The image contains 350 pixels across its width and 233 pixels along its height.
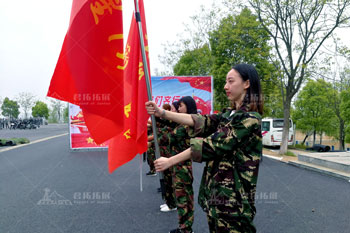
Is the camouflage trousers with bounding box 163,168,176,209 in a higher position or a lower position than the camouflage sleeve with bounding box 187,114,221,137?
lower

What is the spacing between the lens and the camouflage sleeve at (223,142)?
1414 millimetres

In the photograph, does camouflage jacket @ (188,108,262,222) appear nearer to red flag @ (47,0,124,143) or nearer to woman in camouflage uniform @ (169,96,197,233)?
red flag @ (47,0,124,143)

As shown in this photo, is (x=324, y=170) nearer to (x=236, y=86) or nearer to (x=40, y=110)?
(x=236, y=86)

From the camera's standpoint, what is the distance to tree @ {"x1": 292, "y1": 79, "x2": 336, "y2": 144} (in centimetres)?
2425

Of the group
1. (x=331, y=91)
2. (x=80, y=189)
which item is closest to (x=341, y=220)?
(x=80, y=189)

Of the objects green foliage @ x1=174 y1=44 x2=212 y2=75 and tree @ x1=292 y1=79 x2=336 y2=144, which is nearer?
green foliage @ x1=174 y1=44 x2=212 y2=75

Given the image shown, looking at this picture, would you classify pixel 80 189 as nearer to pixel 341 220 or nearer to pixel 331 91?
pixel 341 220

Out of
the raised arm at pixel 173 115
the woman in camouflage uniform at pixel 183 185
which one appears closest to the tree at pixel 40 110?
the woman in camouflage uniform at pixel 183 185

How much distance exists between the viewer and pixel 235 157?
1536 millimetres

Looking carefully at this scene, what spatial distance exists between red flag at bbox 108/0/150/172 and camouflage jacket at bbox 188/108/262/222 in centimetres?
99

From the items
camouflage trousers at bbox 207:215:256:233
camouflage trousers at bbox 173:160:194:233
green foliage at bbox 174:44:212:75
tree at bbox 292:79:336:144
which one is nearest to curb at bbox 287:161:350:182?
camouflage trousers at bbox 173:160:194:233

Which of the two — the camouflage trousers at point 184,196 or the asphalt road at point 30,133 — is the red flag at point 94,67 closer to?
the camouflage trousers at point 184,196

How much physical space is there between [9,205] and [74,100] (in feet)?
11.5
